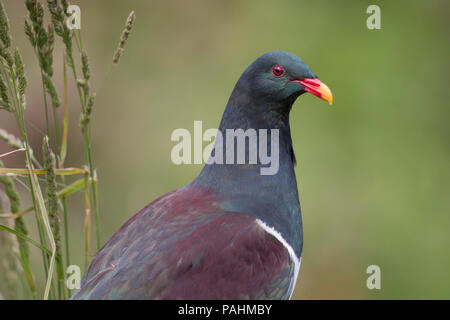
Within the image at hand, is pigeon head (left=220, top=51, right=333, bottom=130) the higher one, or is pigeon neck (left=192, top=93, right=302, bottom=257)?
pigeon head (left=220, top=51, right=333, bottom=130)

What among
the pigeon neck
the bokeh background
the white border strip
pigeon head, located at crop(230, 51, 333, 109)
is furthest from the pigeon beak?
the bokeh background

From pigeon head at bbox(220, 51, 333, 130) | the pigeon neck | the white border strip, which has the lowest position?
the white border strip

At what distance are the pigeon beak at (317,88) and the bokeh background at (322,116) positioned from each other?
7.84 feet

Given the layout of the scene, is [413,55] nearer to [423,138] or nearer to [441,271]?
[423,138]

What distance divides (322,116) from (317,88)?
2.70m

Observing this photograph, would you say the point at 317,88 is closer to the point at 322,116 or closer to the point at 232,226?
the point at 232,226

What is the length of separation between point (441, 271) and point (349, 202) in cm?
92

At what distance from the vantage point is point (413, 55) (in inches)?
238

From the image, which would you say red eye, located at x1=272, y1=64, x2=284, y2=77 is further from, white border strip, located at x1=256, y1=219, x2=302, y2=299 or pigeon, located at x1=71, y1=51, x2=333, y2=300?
white border strip, located at x1=256, y1=219, x2=302, y2=299

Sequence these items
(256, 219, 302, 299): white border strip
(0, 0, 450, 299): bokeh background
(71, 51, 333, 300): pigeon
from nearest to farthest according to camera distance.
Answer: (71, 51, 333, 300): pigeon, (256, 219, 302, 299): white border strip, (0, 0, 450, 299): bokeh background

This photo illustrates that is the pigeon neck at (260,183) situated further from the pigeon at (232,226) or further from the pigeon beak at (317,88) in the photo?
the pigeon beak at (317,88)

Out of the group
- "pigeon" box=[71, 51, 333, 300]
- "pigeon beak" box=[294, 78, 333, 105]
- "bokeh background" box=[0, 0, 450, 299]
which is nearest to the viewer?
"pigeon" box=[71, 51, 333, 300]

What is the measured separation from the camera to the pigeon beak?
3234 mm
